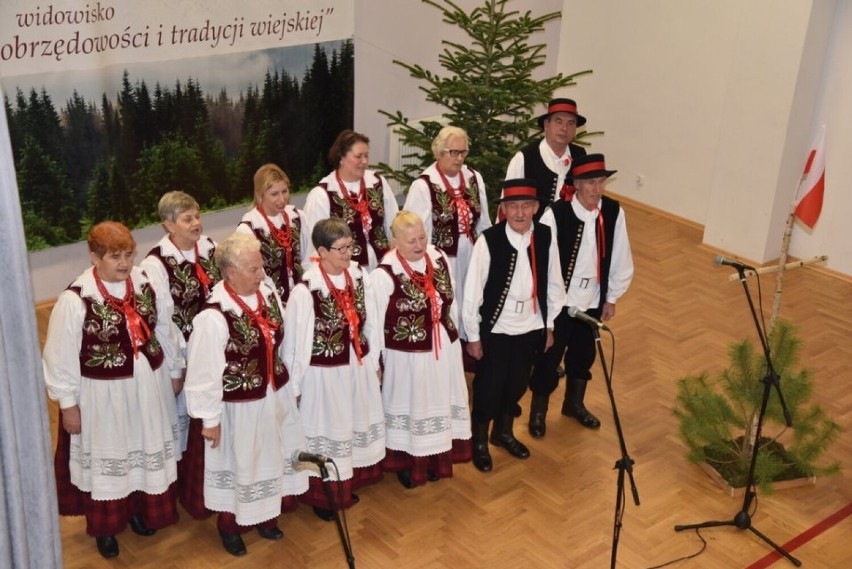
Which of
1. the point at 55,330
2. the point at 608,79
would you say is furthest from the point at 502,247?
the point at 608,79

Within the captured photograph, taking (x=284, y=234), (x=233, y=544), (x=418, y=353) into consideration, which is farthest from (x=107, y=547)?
(x=284, y=234)

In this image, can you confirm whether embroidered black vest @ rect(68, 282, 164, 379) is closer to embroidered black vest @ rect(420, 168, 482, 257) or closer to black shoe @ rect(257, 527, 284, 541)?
black shoe @ rect(257, 527, 284, 541)

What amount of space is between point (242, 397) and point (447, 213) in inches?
77.4

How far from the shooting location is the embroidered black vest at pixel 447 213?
5.91 meters

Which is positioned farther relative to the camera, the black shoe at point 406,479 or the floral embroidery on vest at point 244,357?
the black shoe at point 406,479

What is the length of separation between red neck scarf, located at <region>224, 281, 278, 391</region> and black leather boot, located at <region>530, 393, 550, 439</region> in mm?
2003

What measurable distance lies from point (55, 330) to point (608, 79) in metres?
6.92

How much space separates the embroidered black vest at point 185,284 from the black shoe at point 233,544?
1.02 metres

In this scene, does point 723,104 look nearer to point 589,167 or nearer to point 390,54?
point 390,54

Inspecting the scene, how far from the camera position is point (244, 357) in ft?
14.6

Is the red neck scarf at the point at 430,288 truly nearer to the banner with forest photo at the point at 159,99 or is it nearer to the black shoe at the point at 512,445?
the black shoe at the point at 512,445

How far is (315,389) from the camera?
483 centimetres

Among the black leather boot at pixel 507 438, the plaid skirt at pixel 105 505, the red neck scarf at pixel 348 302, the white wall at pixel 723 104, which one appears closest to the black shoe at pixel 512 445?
the black leather boot at pixel 507 438

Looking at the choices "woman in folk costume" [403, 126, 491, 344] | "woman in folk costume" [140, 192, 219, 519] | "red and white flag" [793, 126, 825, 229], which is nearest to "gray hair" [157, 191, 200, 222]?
"woman in folk costume" [140, 192, 219, 519]
